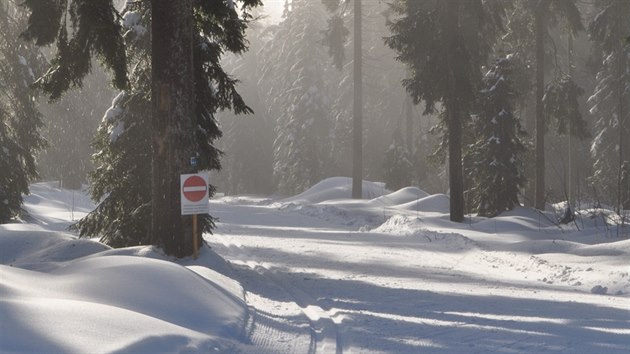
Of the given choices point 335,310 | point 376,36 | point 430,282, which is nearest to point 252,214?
point 430,282

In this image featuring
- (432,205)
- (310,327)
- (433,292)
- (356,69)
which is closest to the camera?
(310,327)

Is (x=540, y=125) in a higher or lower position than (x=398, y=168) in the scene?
higher

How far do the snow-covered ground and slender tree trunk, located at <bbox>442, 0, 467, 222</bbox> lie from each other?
3.62 metres

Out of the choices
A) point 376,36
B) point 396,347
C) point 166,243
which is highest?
point 376,36

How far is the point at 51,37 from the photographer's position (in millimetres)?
11969

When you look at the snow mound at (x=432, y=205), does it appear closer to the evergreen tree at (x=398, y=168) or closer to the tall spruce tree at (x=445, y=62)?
the tall spruce tree at (x=445, y=62)

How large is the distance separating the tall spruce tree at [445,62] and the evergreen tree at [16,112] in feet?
42.1

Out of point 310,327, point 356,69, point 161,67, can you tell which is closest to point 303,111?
point 356,69

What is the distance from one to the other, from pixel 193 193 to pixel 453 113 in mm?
12348

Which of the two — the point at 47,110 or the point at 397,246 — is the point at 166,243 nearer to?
the point at 397,246

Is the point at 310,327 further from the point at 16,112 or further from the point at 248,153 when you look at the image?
the point at 248,153

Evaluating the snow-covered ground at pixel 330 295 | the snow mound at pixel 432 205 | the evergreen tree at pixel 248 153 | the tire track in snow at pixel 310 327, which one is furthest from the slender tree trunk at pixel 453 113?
the evergreen tree at pixel 248 153

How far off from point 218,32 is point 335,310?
22.4ft

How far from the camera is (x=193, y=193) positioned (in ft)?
38.0
